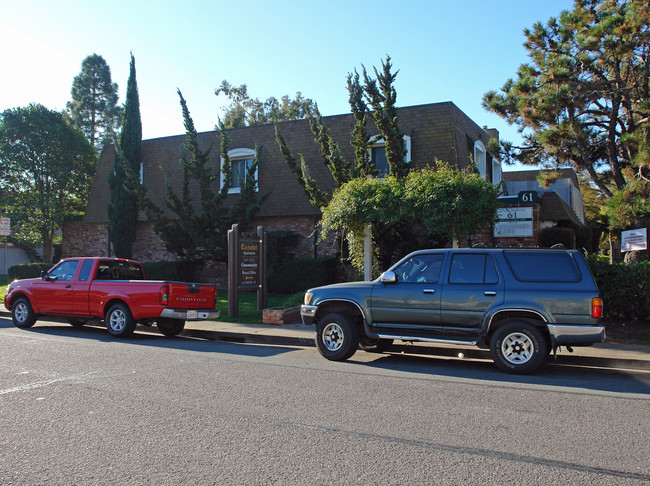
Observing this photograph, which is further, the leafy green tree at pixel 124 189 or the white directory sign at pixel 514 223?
the leafy green tree at pixel 124 189

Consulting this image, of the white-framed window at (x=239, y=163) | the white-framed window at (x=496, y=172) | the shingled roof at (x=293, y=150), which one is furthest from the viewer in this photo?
the white-framed window at (x=496, y=172)

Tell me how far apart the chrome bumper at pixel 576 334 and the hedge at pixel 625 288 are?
151 inches

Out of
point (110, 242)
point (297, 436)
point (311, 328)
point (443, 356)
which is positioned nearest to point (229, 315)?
point (311, 328)

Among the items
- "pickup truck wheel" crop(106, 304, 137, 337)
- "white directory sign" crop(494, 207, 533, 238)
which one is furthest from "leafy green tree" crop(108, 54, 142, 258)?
"white directory sign" crop(494, 207, 533, 238)

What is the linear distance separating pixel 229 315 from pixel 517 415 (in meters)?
9.54

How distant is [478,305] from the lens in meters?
8.35

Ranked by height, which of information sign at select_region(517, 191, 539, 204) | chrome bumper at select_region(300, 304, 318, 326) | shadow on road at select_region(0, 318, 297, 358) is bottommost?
shadow on road at select_region(0, 318, 297, 358)

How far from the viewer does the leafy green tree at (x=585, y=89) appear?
11.7 meters

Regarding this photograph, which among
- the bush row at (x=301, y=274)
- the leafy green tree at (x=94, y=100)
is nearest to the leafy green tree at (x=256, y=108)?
the leafy green tree at (x=94, y=100)

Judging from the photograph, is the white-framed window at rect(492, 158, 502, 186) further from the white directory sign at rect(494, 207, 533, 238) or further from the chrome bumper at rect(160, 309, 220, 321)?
the chrome bumper at rect(160, 309, 220, 321)

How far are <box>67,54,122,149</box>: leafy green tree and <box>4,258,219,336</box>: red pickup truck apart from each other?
143 feet

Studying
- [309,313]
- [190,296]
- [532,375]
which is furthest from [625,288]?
[190,296]

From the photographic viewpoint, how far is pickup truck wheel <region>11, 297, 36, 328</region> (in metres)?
12.9

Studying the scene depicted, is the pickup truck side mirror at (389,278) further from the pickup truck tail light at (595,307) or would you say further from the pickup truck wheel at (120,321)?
the pickup truck wheel at (120,321)
